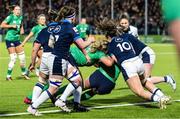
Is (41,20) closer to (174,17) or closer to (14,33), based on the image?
(14,33)

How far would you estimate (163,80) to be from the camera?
36.2 feet

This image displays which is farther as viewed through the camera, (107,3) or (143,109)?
(107,3)

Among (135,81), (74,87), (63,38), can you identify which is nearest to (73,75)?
(74,87)

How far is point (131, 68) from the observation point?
8914 millimetres

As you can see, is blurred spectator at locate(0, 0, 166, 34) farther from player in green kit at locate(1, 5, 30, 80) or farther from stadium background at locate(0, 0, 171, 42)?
player in green kit at locate(1, 5, 30, 80)

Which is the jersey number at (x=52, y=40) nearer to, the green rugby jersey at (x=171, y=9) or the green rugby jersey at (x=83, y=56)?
the green rugby jersey at (x=83, y=56)

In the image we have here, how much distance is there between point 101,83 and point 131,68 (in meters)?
0.66

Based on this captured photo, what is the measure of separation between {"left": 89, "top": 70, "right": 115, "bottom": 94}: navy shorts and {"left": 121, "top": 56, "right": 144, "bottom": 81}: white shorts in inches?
15.2

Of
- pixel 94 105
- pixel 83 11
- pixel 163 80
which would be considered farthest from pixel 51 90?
pixel 83 11

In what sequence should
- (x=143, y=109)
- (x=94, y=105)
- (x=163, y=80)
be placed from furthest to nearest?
(x=163, y=80) → (x=94, y=105) → (x=143, y=109)

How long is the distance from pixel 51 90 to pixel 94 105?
1.81m

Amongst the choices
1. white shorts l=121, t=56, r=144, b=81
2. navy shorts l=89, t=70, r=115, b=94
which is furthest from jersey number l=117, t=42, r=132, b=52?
navy shorts l=89, t=70, r=115, b=94

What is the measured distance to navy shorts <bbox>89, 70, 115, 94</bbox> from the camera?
9.18m

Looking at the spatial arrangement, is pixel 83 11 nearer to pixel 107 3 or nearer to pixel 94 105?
pixel 107 3
